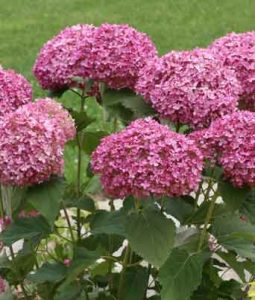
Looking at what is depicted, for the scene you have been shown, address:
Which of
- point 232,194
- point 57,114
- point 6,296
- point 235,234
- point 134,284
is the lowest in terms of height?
point 6,296

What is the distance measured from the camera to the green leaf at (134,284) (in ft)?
9.20

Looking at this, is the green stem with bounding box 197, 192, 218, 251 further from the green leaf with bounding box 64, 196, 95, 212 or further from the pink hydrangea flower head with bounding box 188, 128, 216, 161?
the green leaf with bounding box 64, 196, 95, 212

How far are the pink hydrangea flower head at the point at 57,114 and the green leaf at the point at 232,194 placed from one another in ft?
1.46

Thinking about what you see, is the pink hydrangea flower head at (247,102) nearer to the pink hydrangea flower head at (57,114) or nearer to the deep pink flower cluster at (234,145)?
the deep pink flower cluster at (234,145)

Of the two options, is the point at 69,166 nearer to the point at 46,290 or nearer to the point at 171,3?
the point at 46,290

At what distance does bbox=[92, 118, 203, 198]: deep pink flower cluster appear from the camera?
2.24 meters

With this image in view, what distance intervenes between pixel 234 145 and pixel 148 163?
24 centimetres

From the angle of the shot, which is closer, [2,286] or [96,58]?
[96,58]

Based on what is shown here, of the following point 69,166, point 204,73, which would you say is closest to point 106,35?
point 204,73

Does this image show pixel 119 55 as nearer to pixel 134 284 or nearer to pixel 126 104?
pixel 126 104

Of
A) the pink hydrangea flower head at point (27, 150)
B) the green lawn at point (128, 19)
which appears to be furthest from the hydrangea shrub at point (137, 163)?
the green lawn at point (128, 19)

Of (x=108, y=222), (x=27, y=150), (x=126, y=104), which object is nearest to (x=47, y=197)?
(x=27, y=150)

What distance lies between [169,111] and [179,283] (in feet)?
1.62

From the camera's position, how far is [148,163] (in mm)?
2240
